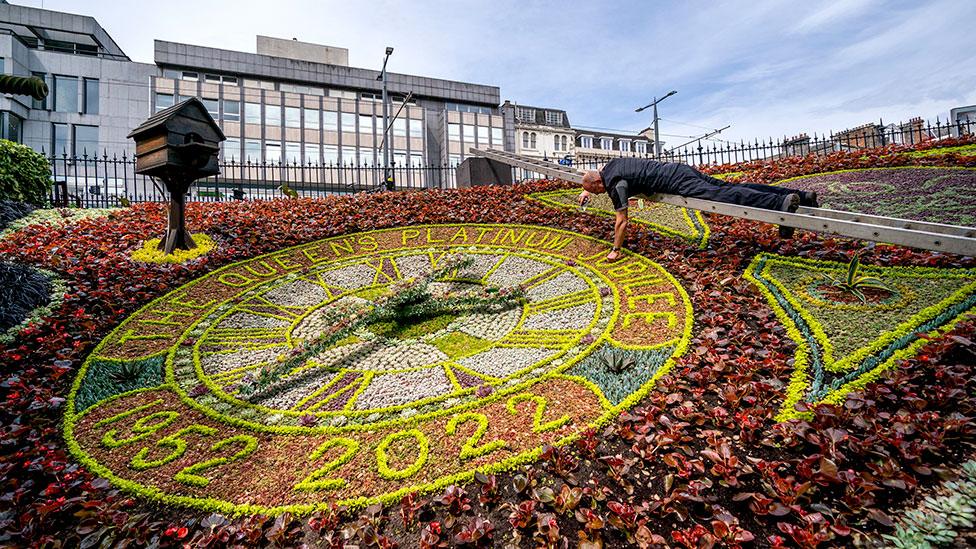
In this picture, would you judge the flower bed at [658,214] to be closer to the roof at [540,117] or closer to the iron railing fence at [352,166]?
the iron railing fence at [352,166]

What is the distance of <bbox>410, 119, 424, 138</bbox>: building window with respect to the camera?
48562mm

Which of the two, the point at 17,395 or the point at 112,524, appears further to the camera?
the point at 17,395

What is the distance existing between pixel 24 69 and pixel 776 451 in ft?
166

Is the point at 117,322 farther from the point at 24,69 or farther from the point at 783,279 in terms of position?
the point at 24,69

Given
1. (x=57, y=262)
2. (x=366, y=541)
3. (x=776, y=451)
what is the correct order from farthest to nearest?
1. (x=57, y=262)
2. (x=776, y=451)
3. (x=366, y=541)

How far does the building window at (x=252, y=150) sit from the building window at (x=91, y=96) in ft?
36.6

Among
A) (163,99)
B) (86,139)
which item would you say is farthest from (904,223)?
(163,99)

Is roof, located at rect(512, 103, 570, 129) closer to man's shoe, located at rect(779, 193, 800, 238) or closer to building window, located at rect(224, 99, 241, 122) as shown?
building window, located at rect(224, 99, 241, 122)

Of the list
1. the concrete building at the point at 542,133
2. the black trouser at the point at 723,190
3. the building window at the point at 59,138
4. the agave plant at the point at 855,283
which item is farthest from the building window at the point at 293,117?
the agave plant at the point at 855,283

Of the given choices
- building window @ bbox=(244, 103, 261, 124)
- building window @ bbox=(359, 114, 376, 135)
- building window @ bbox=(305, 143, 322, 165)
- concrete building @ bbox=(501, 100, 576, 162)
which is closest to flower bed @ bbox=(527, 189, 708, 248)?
building window @ bbox=(305, 143, 322, 165)

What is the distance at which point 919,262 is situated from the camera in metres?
4.88

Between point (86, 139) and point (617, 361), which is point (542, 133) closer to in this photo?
point (86, 139)

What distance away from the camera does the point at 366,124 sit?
153 ft

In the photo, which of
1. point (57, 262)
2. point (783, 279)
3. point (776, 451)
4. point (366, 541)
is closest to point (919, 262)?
point (783, 279)
